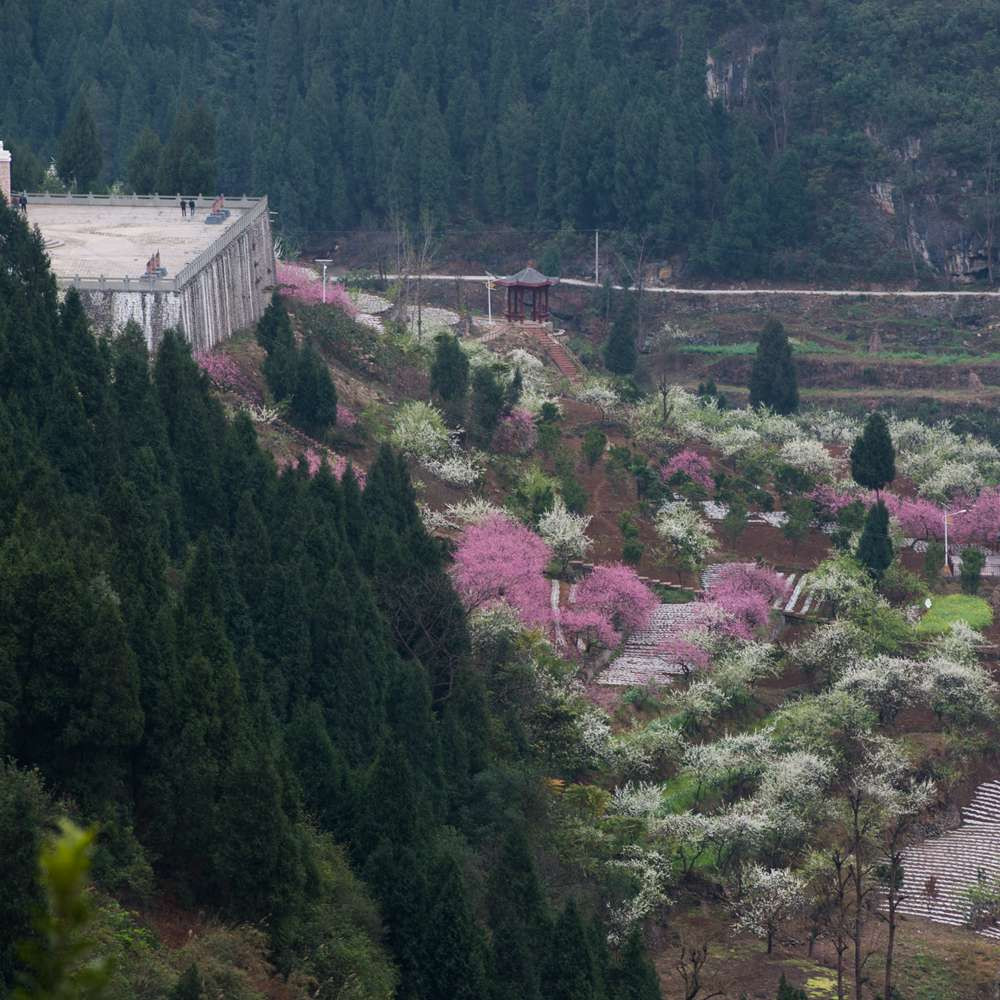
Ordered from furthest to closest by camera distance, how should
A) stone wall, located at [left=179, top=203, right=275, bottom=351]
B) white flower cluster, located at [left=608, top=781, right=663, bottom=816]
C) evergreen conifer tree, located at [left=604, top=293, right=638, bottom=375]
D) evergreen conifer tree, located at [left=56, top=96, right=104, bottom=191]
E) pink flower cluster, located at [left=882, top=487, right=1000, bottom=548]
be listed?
evergreen conifer tree, located at [left=604, top=293, right=638, bottom=375] → evergreen conifer tree, located at [left=56, top=96, right=104, bottom=191] → pink flower cluster, located at [left=882, top=487, right=1000, bottom=548] → stone wall, located at [left=179, top=203, right=275, bottom=351] → white flower cluster, located at [left=608, top=781, right=663, bottom=816]

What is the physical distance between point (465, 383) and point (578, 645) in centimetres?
1725

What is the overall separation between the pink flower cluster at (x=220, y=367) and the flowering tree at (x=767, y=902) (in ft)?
82.7

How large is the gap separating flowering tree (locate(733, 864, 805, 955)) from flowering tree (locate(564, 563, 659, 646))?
595 inches

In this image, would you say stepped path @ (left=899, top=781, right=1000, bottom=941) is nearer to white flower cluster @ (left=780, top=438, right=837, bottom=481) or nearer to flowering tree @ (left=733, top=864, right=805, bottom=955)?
flowering tree @ (left=733, top=864, right=805, bottom=955)

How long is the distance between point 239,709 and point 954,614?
119 ft

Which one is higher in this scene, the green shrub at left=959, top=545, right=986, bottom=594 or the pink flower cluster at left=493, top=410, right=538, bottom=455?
the pink flower cluster at left=493, top=410, right=538, bottom=455

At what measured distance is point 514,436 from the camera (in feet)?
258

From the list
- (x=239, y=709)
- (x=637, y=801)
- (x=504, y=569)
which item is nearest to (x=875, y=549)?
(x=504, y=569)

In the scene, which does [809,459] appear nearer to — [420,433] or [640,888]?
[420,433]

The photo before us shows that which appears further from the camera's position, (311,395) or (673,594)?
(311,395)

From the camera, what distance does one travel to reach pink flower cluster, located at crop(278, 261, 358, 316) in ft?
268

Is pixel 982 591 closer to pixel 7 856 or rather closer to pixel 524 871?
pixel 524 871

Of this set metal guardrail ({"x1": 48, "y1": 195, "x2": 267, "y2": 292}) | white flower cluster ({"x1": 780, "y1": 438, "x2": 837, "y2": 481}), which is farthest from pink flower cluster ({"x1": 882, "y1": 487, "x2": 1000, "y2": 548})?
metal guardrail ({"x1": 48, "y1": 195, "x2": 267, "y2": 292})

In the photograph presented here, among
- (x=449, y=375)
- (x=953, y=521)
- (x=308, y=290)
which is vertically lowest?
(x=953, y=521)
